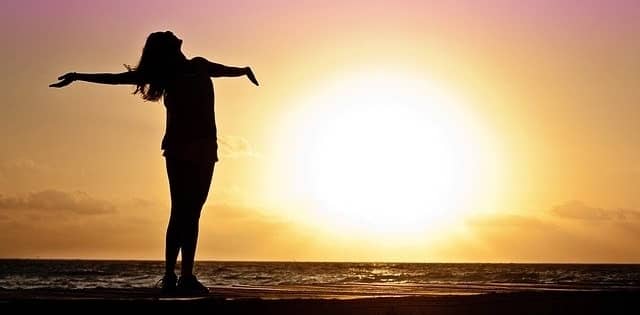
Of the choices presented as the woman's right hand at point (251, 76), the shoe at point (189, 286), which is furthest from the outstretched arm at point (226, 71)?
the shoe at point (189, 286)

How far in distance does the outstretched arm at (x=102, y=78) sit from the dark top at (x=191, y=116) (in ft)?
1.03

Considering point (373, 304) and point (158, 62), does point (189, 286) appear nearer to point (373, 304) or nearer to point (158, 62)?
point (158, 62)

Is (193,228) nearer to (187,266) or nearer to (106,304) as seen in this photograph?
(187,266)

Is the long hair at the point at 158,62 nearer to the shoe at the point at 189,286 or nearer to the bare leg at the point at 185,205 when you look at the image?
the bare leg at the point at 185,205

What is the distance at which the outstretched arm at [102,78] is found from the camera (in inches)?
310

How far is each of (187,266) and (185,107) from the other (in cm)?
129

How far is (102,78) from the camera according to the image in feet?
26.3

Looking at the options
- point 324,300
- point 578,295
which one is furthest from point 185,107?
point 578,295

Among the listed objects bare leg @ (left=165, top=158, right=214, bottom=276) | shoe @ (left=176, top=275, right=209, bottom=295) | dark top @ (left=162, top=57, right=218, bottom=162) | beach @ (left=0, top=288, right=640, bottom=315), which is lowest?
beach @ (left=0, top=288, right=640, bottom=315)

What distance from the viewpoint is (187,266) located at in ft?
26.7

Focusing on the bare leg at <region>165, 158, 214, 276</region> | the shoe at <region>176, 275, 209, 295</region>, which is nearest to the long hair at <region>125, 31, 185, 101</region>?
the bare leg at <region>165, 158, 214, 276</region>

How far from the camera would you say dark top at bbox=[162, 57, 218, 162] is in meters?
8.13

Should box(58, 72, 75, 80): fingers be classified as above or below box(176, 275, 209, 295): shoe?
above

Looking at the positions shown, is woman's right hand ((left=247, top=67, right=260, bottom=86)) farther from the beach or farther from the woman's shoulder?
the beach
